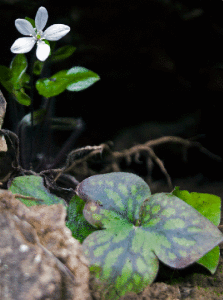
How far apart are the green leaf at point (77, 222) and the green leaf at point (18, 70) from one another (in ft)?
1.54

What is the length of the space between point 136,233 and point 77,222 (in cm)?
17

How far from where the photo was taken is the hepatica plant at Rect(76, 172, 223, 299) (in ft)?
1.78

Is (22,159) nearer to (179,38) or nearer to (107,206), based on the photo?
(107,206)

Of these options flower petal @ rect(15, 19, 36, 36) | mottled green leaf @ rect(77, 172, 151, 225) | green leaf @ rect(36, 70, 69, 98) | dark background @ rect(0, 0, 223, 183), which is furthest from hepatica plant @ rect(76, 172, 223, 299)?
dark background @ rect(0, 0, 223, 183)

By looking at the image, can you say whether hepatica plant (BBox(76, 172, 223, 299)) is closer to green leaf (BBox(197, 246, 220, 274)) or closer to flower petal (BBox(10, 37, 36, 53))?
green leaf (BBox(197, 246, 220, 274))

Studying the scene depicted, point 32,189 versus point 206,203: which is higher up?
point 32,189

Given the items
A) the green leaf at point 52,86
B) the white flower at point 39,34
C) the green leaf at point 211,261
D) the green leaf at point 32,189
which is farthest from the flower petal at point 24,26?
the green leaf at point 211,261

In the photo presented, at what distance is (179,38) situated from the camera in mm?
1147

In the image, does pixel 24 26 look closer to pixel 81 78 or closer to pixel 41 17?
pixel 41 17

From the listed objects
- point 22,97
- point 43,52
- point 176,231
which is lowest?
point 176,231

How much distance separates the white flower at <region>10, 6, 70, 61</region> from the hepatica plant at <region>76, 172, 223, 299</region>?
15.5 inches

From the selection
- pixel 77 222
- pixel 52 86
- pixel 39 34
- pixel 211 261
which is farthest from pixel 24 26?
pixel 211 261

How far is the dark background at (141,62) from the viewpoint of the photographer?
1.10 meters

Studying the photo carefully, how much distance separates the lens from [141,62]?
122 centimetres
